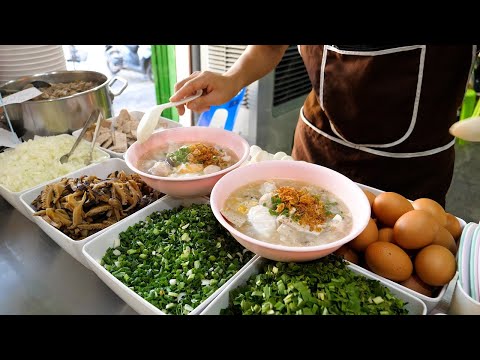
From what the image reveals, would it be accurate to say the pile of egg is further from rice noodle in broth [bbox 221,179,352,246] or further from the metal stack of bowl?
the metal stack of bowl

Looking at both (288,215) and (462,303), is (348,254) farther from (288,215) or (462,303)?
(462,303)

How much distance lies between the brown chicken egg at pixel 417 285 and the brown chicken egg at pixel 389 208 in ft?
0.71

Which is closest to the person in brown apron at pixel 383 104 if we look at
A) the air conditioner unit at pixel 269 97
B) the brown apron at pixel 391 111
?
the brown apron at pixel 391 111

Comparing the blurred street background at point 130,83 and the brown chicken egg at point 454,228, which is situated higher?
the brown chicken egg at point 454,228

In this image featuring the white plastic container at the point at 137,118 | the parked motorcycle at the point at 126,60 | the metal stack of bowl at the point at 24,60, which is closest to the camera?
the white plastic container at the point at 137,118

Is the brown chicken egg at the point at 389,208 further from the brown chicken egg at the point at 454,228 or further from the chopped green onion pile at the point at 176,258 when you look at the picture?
the chopped green onion pile at the point at 176,258

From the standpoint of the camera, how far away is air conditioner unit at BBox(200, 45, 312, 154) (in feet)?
12.2

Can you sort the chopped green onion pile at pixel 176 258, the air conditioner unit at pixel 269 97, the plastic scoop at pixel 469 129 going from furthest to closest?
the air conditioner unit at pixel 269 97 → the chopped green onion pile at pixel 176 258 → the plastic scoop at pixel 469 129

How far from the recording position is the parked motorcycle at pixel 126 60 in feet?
25.3

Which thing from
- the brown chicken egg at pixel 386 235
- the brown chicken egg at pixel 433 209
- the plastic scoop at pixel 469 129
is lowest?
the brown chicken egg at pixel 386 235

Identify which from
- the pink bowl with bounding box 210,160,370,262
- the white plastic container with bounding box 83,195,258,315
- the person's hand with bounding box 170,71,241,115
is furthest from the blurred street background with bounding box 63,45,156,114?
the pink bowl with bounding box 210,160,370,262

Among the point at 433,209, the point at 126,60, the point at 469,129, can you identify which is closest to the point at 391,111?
the point at 433,209
